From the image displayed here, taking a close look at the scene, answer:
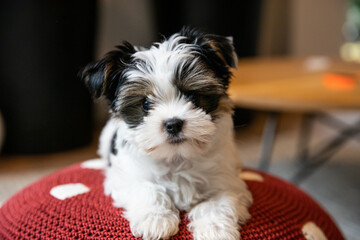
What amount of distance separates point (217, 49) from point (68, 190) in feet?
3.06

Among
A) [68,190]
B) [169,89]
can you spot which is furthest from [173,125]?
[68,190]

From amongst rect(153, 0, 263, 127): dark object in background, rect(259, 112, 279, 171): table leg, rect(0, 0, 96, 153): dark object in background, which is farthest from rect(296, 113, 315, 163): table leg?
rect(0, 0, 96, 153): dark object in background

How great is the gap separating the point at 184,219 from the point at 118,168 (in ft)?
1.26

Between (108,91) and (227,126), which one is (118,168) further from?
(227,126)

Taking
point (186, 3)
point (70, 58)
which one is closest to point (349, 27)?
point (186, 3)

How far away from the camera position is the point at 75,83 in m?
3.63

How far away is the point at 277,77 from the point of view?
134 inches

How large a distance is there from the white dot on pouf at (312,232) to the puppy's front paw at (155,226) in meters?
0.58

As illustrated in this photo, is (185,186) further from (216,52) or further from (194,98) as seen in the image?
(216,52)

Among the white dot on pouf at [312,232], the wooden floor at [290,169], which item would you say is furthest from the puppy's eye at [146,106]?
the wooden floor at [290,169]

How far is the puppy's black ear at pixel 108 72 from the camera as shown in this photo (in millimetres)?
1532

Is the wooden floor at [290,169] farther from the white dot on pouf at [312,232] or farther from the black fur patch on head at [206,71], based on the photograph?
the black fur patch on head at [206,71]

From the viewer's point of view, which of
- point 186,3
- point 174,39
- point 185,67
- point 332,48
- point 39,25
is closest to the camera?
point 185,67

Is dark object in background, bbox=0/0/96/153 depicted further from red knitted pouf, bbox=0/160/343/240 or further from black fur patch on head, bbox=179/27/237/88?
black fur patch on head, bbox=179/27/237/88
